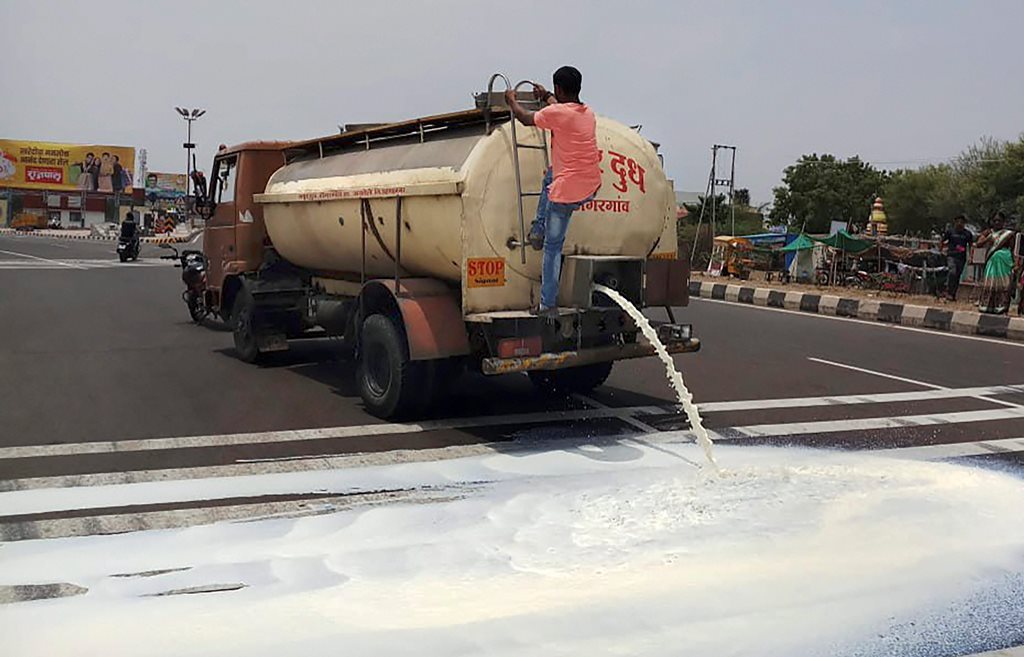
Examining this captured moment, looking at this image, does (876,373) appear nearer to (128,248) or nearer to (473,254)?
(473,254)

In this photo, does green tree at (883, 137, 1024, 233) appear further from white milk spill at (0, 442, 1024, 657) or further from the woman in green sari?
white milk spill at (0, 442, 1024, 657)

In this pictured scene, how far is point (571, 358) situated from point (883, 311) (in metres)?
11.9

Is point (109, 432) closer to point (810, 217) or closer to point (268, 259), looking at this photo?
point (268, 259)

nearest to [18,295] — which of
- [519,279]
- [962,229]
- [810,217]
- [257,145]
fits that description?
[257,145]

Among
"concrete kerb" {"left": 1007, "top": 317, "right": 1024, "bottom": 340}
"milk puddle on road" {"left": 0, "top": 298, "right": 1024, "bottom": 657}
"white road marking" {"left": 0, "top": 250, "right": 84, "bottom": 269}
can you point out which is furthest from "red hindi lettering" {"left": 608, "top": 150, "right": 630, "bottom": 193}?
"white road marking" {"left": 0, "top": 250, "right": 84, "bottom": 269}

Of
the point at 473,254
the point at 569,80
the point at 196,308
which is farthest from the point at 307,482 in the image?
the point at 196,308

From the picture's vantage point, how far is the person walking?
1884 centimetres

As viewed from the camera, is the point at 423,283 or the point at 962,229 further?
the point at 962,229

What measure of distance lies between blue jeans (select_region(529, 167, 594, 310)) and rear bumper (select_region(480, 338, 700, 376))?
0.39 meters

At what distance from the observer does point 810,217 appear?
54594 mm

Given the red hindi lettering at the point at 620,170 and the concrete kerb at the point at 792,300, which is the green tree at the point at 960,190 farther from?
the red hindi lettering at the point at 620,170

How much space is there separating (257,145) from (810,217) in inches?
1927

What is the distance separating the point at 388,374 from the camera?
7398 mm

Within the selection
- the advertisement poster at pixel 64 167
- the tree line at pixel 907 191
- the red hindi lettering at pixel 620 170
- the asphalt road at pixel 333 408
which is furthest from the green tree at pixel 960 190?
the advertisement poster at pixel 64 167
